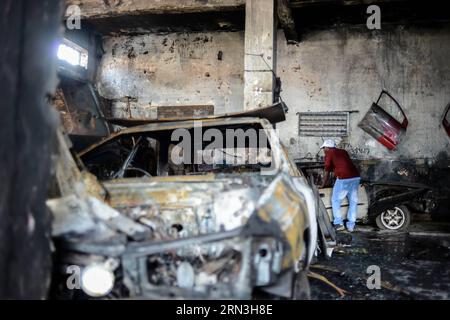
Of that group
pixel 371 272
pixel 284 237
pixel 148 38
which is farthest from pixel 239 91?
pixel 284 237

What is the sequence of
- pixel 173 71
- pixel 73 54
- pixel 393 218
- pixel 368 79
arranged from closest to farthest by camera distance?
pixel 393 218, pixel 73 54, pixel 368 79, pixel 173 71

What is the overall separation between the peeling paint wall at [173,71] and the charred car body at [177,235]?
661cm

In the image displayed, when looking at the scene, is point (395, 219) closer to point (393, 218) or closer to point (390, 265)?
point (393, 218)

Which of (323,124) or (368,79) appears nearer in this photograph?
(368,79)

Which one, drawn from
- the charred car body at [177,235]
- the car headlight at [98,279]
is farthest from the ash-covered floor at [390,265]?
the car headlight at [98,279]

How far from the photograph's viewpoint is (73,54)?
8438 millimetres

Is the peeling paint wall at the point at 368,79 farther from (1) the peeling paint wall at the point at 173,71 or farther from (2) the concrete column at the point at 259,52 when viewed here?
(2) the concrete column at the point at 259,52

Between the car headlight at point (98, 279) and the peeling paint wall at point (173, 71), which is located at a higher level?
the peeling paint wall at point (173, 71)

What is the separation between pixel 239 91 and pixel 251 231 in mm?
7240

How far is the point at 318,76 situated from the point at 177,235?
7.19 m

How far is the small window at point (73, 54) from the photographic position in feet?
25.8

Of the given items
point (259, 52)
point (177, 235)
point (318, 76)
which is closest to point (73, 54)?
point (259, 52)

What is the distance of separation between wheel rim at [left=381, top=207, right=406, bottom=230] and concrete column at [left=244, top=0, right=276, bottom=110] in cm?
293

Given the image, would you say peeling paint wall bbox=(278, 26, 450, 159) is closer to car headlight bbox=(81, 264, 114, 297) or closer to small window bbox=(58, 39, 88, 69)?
small window bbox=(58, 39, 88, 69)
